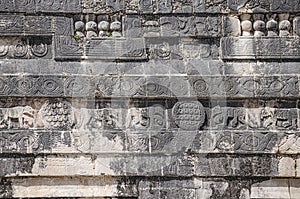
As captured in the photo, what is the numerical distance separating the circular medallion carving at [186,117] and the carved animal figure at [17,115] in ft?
4.95

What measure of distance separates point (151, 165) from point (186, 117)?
24.7 inches

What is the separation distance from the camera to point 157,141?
8.87 m

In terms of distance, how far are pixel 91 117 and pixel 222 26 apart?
1723mm

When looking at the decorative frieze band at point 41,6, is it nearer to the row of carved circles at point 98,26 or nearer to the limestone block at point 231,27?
the row of carved circles at point 98,26

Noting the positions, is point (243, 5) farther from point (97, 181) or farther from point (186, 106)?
point (97, 181)

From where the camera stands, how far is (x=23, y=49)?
8.94 meters

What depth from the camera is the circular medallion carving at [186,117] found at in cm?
892

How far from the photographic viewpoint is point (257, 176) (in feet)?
29.2

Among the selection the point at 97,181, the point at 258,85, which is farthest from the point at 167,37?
the point at 97,181

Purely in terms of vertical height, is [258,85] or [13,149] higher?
[258,85]

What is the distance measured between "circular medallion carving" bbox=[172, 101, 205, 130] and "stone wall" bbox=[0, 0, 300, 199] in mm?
10

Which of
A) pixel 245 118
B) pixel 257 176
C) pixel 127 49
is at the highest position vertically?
pixel 127 49

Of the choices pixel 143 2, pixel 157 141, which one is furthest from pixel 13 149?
pixel 143 2

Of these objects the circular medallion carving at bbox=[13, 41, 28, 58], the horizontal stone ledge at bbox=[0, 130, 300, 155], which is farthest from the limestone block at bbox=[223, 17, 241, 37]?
the circular medallion carving at bbox=[13, 41, 28, 58]
